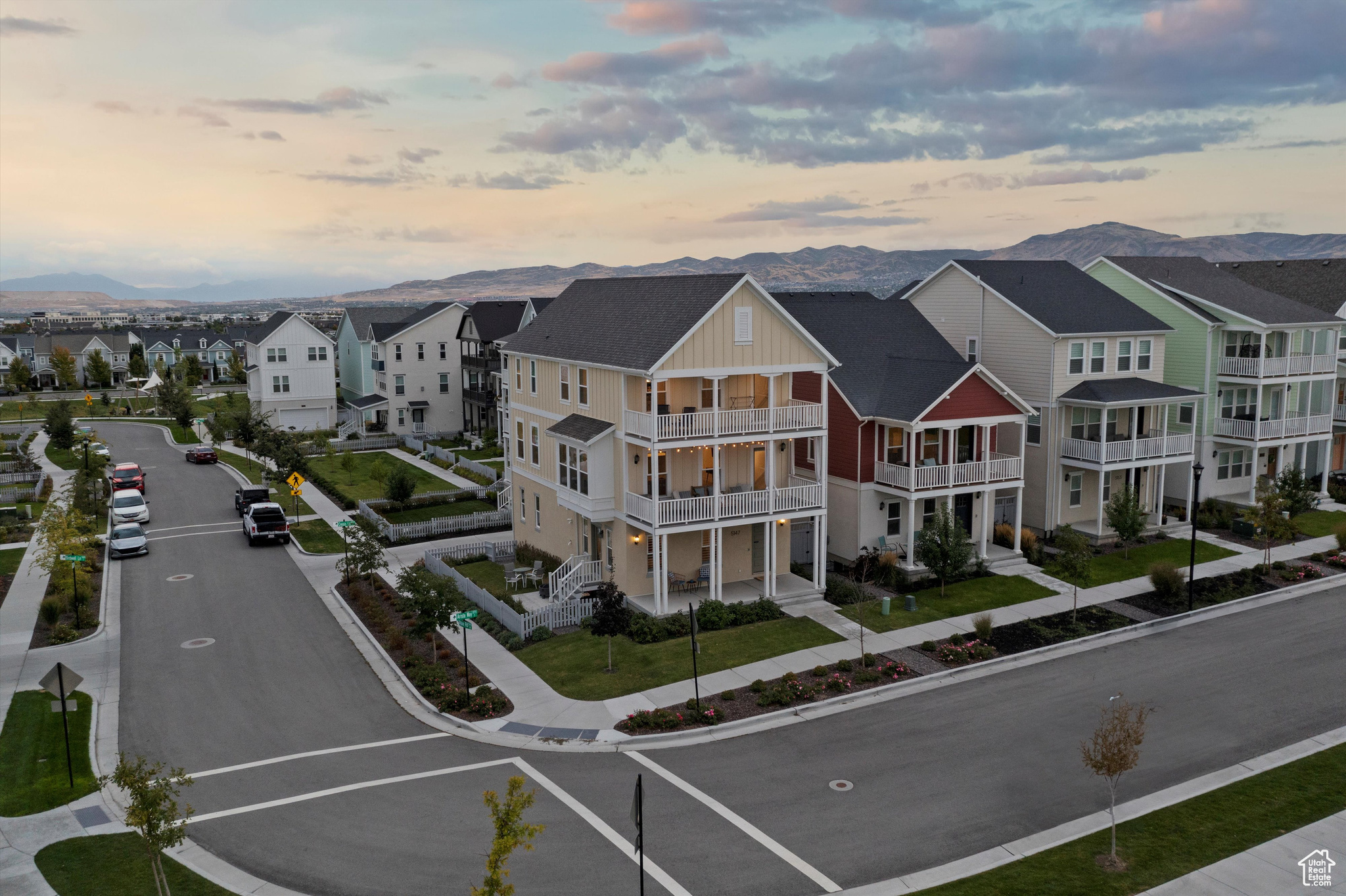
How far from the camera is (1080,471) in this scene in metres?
38.0

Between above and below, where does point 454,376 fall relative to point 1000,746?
above

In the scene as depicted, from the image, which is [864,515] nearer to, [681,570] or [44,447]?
[681,570]

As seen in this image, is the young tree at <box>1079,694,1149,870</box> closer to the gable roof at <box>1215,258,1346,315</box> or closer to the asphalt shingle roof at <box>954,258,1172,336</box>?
the asphalt shingle roof at <box>954,258,1172,336</box>

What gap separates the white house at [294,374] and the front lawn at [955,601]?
53.5 m

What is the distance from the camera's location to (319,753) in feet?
66.5

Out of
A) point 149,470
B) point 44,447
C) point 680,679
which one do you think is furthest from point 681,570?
point 44,447

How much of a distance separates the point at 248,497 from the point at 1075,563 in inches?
1431

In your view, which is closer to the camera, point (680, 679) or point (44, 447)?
point (680, 679)

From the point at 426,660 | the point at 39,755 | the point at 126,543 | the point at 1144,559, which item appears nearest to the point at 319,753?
the point at 426,660

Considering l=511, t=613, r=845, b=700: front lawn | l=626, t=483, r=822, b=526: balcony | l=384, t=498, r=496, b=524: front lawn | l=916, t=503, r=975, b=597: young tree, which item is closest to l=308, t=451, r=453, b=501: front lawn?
l=384, t=498, r=496, b=524: front lawn

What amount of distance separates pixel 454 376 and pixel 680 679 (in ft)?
169

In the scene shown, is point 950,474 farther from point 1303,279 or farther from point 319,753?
point 1303,279

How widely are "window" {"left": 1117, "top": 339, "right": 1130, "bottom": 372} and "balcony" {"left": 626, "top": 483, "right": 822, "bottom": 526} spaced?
15542mm

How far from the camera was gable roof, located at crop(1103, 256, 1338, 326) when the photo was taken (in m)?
40.8
